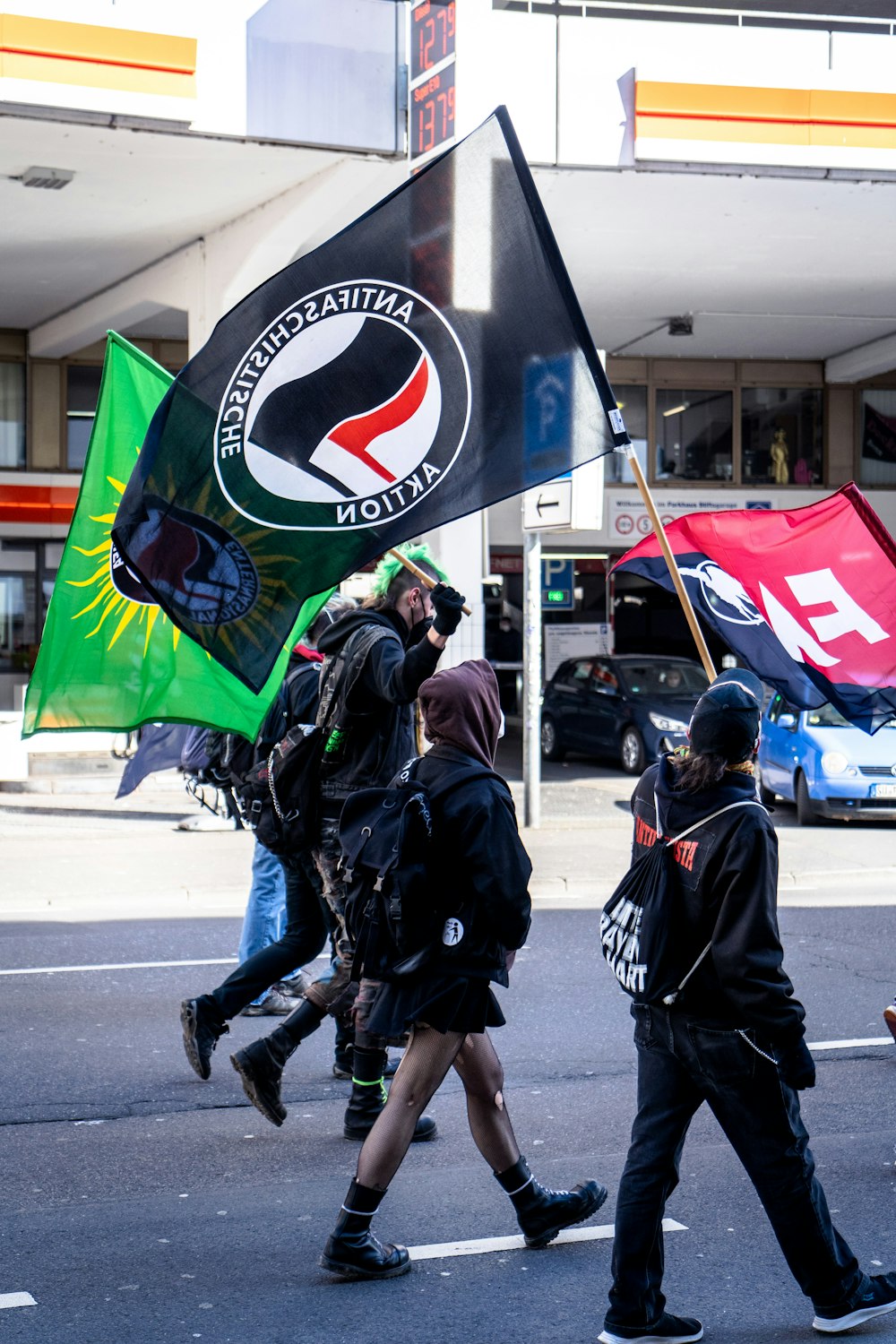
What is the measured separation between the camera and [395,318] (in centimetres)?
512

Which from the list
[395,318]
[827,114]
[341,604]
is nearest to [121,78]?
[827,114]

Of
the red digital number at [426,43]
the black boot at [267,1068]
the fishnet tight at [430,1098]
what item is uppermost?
the red digital number at [426,43]

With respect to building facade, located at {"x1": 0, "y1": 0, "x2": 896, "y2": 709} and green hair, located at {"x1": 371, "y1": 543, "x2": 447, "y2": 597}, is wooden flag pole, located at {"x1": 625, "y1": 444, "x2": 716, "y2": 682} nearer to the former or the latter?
green hair, located at {"x1": 371, "y1": 543, "x2": 447, "y2": 597}

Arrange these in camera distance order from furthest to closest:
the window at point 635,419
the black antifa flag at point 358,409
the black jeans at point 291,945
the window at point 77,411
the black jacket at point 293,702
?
1. the window at point 635,419
2. the window at point 77,411
3. the black jacket at point 293,702
4. the black jeans at point 291,945
5. the black antifa flag at point 358,409

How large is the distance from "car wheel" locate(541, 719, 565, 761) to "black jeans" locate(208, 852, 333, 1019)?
16.6m

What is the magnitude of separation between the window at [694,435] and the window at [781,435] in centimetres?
32

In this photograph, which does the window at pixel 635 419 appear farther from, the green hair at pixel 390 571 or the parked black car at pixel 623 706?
the green hair at pixel 390 571

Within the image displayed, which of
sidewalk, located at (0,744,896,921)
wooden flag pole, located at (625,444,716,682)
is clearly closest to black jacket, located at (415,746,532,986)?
wooden flag pole, located at (625,444,716,682)

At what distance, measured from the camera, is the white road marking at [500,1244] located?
182 inches

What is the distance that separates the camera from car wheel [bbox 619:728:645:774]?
2020 cm

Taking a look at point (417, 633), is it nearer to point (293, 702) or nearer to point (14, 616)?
point (293, 702)

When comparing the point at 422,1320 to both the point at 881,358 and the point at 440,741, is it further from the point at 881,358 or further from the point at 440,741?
the point at 881,358

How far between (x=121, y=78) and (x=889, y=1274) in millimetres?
12591

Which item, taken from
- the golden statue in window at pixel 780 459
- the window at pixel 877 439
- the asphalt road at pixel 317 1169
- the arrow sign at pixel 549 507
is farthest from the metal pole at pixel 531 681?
the window at pixel 877 439
